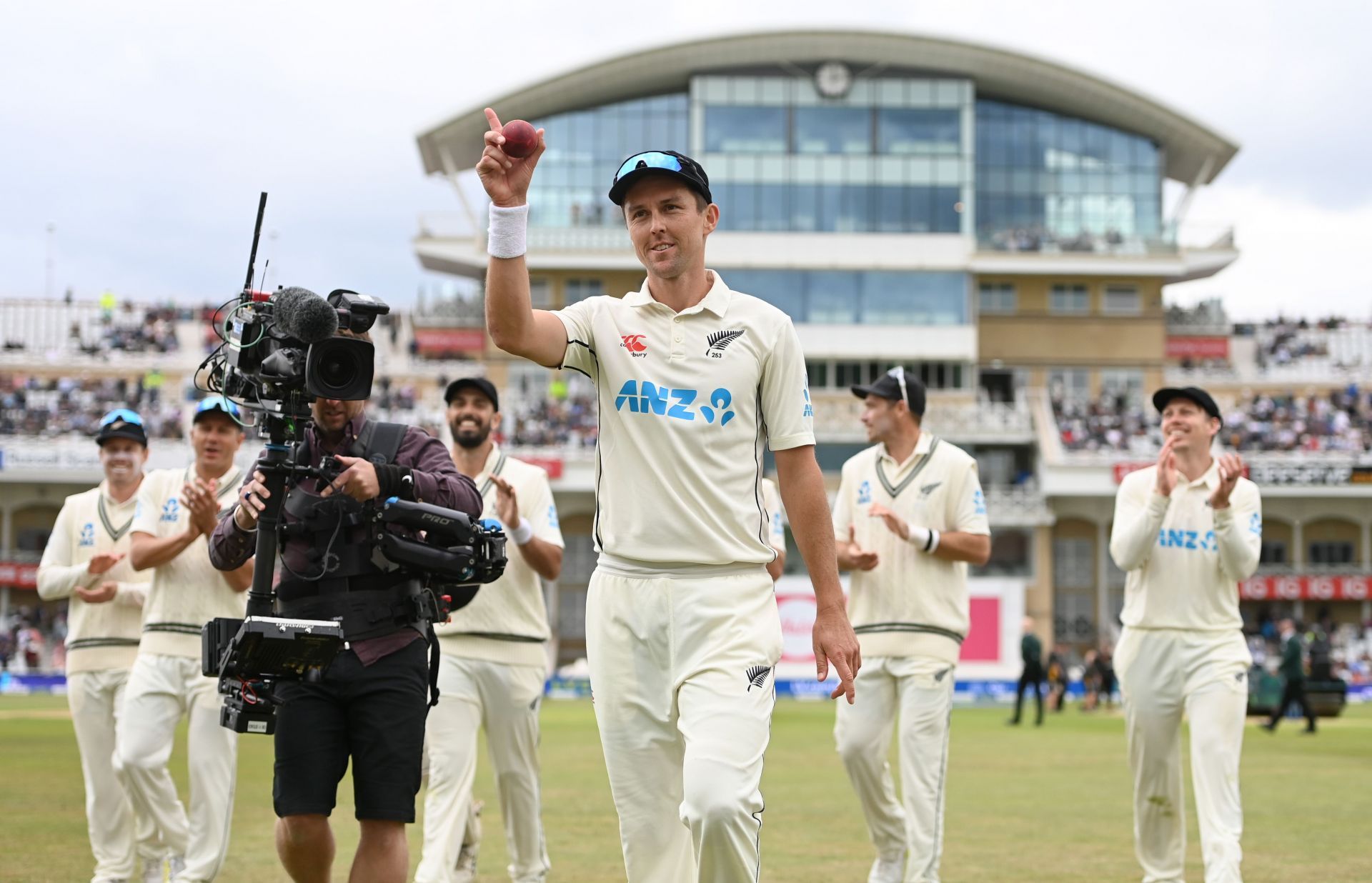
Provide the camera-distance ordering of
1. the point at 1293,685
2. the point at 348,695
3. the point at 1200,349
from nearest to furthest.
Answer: the point at 348,695
the point at 1293,685
the point at 1200,349

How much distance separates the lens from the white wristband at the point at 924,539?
31.2 feet

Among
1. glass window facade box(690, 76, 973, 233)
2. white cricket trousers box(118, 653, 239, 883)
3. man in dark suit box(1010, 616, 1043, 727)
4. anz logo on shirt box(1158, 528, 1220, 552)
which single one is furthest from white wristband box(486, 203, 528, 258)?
glass window facade box(690, 76, 973, 233)

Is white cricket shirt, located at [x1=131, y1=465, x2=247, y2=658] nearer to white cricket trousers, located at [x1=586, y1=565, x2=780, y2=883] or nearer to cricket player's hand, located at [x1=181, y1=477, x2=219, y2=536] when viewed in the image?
cricket player's hand, located at [x1=181, y1=477, x2=219, y2=536]

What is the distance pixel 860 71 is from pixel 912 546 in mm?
53649

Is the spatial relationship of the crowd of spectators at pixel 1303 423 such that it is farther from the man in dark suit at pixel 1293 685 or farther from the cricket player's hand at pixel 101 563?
the cricket player's hand at pixel 101 563

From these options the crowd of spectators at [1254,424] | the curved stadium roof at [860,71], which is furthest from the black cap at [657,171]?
the curved stadium roof at [860,71]

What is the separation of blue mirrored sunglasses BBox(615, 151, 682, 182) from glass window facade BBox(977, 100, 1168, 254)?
57.2m

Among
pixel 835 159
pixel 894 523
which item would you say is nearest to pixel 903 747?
pixel 894 523

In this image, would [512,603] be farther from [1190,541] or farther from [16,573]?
[16,573]

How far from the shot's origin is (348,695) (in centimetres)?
625

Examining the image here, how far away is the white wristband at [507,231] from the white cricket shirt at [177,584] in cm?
468

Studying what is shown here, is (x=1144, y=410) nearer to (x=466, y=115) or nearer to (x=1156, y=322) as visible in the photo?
(x=1156, y=322)

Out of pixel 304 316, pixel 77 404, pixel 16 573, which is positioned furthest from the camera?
pixel 77 404

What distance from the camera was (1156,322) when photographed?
205 ft
